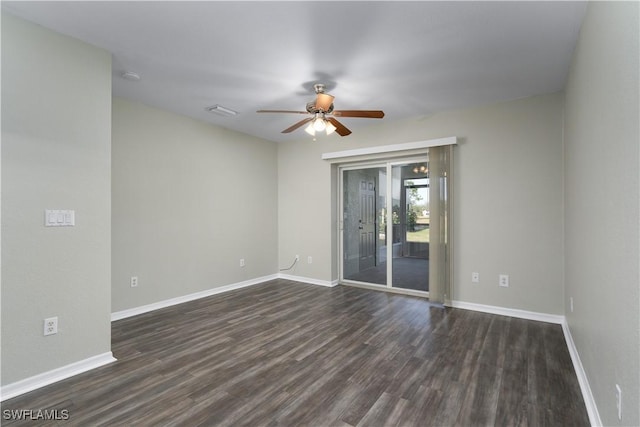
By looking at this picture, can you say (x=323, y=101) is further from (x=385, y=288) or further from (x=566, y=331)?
(x=566, y=331)

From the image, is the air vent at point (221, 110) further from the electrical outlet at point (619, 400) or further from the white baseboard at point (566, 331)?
the electrical outlet at point (619, 400)

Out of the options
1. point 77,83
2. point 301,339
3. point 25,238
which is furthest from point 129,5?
point 301,339

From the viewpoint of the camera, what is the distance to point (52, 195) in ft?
7.37

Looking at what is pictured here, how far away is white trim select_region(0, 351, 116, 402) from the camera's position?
204cm

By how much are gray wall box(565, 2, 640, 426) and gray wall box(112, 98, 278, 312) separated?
14.0 feet

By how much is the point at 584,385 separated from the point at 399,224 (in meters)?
2.92

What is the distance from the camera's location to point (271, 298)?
14.3 feet

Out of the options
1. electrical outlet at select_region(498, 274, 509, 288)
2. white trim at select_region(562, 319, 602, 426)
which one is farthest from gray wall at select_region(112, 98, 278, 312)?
white trim at select_region(562, 319, 602, 426)

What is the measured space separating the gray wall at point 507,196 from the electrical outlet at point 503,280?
0.14 ft

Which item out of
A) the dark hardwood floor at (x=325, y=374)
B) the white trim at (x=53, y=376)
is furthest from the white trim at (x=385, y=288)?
the white trim at (x=53, y=376)

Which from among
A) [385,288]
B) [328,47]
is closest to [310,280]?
[385,288]

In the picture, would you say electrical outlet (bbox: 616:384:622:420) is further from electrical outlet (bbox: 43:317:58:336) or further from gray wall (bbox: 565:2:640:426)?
electrical outlet (bbox: 43:317:58:336)

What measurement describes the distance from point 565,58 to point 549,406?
9.14 feet

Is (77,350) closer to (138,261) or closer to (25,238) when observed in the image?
(25,238)
